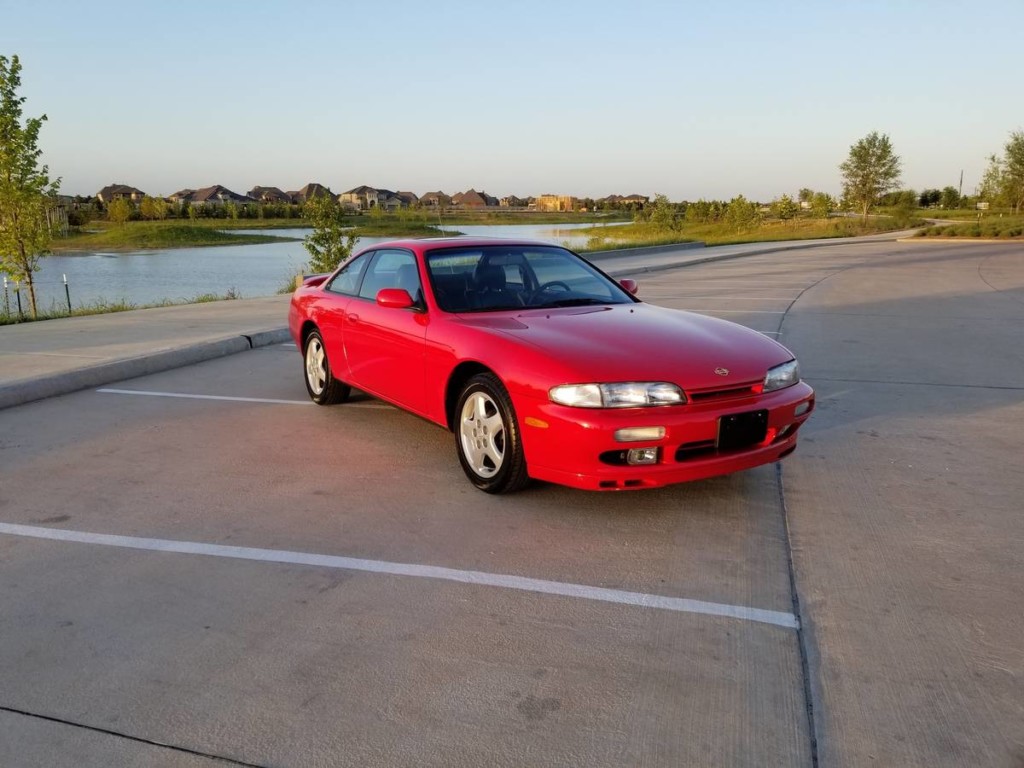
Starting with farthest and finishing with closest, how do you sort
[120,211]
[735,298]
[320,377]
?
[120,211] < [735,298] < [320,377]

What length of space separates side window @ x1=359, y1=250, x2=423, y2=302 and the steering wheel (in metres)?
0.73

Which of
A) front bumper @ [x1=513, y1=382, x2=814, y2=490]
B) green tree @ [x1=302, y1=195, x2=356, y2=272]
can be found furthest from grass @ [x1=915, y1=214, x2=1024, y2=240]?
front bumper @ [x1=513, y1=382, x2=814, y2=490]

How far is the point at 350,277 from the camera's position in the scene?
6.30 meters

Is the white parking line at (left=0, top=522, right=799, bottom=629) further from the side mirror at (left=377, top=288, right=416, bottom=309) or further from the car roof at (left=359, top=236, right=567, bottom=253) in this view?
the car roof at (left=359, top=236, right=567, bottom=253)

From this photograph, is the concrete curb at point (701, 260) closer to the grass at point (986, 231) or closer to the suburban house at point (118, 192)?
the grass at point (986, 231)

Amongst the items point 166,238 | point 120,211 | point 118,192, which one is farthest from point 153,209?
point 118,192

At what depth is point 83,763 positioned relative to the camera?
2.28m

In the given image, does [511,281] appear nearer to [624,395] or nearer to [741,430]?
[624,395]

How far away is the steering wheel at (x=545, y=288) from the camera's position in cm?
524

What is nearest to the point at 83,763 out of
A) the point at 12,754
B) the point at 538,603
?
the point at 12,754

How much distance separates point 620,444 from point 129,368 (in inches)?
229

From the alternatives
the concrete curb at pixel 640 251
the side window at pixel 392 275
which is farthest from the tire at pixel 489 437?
the concrete curb at pixel 640 251

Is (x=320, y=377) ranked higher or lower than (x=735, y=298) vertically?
higher

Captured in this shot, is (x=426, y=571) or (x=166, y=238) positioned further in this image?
(x=166, y=238)
